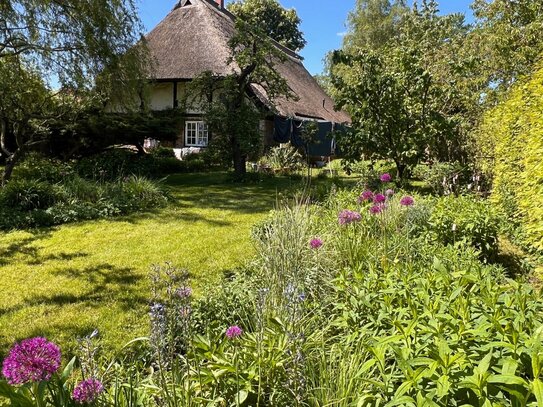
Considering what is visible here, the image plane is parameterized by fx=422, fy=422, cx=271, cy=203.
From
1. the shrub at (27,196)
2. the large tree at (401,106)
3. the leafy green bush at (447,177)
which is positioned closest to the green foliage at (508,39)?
the large tree at (401,106)

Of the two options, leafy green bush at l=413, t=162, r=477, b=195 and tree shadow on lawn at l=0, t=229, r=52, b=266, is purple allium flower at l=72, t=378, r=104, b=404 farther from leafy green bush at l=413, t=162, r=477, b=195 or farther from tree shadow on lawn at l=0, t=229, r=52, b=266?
leafy green bush at l=413, t=162, r=477, b=195

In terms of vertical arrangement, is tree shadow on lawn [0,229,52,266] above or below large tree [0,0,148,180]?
below

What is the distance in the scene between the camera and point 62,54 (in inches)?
388

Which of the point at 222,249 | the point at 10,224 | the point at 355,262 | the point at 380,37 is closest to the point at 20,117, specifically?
the point at 10,224

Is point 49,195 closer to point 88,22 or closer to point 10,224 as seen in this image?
point 10,224

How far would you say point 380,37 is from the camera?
28375mm

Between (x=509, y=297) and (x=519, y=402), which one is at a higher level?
(x=509, y=297)

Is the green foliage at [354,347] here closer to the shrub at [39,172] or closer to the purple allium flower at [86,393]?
the purple allium flower at [86,393]

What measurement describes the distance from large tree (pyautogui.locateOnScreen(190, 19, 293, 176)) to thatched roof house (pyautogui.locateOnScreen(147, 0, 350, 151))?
414 cm

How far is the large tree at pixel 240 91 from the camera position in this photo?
1171cm

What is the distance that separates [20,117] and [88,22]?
2.84 m

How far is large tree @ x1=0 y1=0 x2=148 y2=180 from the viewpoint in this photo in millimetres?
9250

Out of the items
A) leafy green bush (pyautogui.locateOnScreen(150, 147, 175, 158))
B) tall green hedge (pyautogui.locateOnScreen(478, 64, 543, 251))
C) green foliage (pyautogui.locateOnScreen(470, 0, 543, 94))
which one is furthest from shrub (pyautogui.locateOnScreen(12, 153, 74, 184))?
green foliage (pyautogui.locateOnScreen(470, 0, 543, 94))

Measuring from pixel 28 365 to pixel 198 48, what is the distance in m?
18.7
